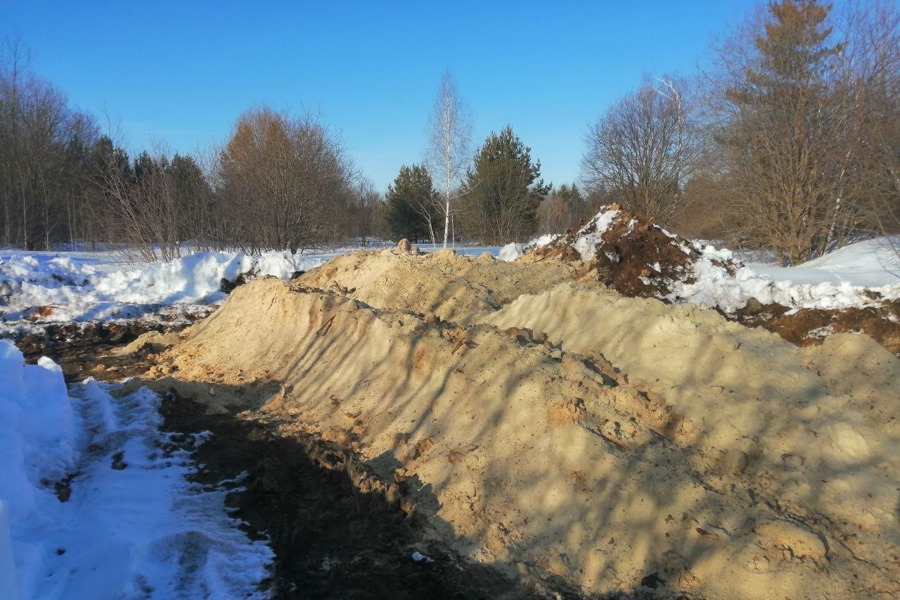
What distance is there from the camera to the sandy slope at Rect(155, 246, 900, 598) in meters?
4.09

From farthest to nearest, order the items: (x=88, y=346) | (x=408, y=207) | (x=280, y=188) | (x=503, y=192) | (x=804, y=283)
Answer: (x=408, y=207)
(x=503, y=192)
(x=280, y=188)
(x=88, y=346)
(x=804, y=283)

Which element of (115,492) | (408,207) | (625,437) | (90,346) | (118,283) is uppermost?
(408,207)

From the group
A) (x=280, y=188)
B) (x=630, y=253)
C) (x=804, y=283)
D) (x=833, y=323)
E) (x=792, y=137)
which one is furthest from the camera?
(x=280, y=188)

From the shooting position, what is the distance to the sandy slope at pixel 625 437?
13.4ft

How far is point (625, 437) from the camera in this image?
5070 millimetres

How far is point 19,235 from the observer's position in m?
29.8

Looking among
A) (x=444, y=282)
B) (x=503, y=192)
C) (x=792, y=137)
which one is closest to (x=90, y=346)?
(x=444, y=282)

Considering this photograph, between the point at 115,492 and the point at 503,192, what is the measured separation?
2969 centimetres

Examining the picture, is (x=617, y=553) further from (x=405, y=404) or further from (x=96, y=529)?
(x=96, y=529)

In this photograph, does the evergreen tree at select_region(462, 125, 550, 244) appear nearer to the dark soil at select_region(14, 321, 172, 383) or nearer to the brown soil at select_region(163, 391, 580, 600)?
the dark soil at select_region(14, 321, 172, 383)

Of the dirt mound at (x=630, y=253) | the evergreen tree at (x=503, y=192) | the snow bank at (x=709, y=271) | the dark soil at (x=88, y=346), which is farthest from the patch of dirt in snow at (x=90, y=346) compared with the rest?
the evergreen tree at (x=503, y=192)

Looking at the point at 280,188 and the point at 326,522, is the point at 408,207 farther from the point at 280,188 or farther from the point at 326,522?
the point at 326,522

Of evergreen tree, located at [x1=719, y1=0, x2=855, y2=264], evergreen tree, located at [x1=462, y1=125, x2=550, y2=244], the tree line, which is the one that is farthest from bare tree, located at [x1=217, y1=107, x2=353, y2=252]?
evergreen tree, located at [x1=719, y1=0, x2=855, y2=264]

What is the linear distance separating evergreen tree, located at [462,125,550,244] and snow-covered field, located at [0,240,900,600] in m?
22.3
